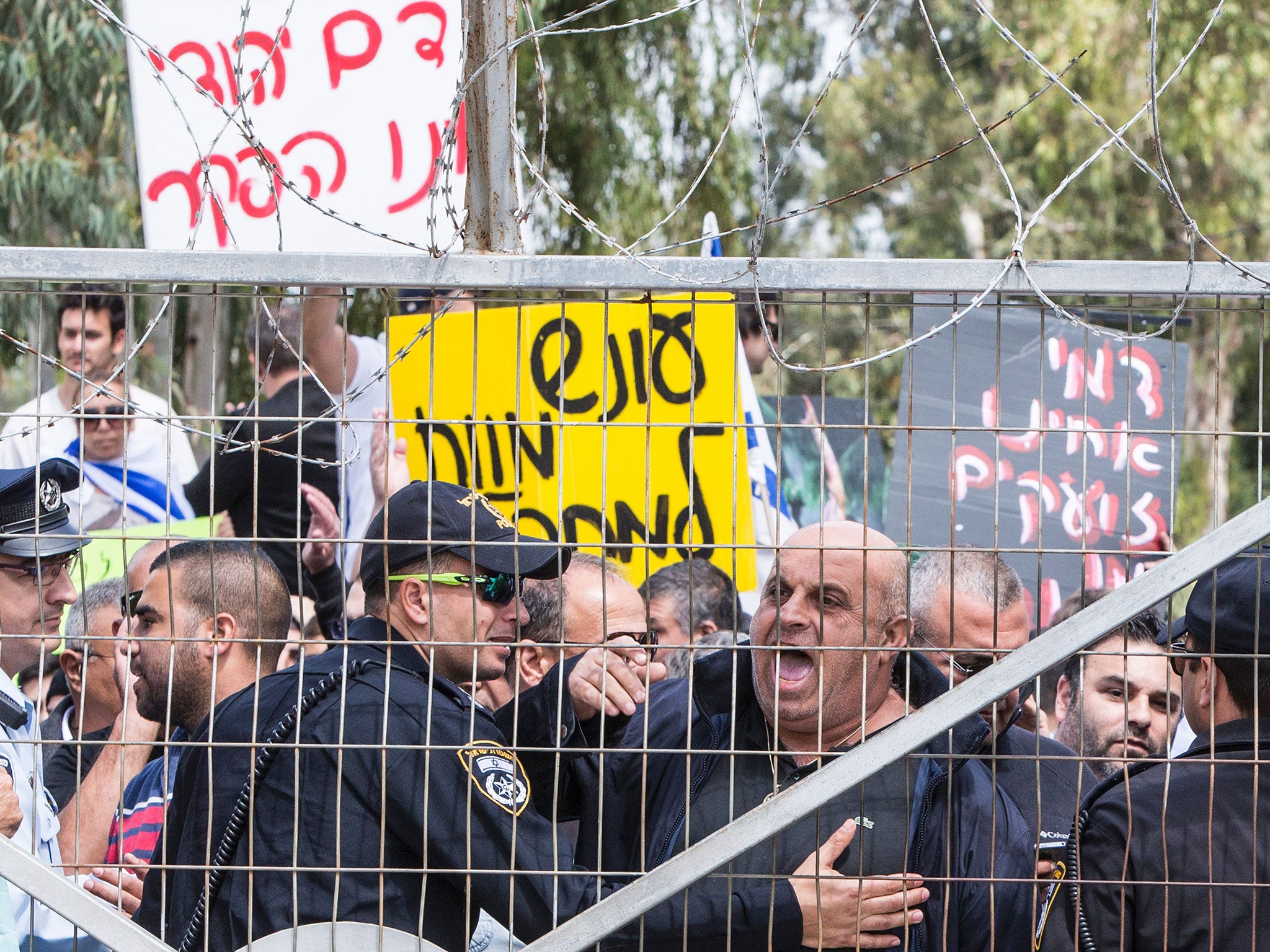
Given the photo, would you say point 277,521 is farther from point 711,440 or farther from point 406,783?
point 406,783

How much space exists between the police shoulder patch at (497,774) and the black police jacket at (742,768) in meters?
0.13

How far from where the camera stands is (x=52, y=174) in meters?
9.47

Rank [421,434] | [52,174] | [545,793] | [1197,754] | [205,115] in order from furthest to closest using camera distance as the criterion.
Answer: [52,174], [205,115], [421,434], [545,793], [1197,754]

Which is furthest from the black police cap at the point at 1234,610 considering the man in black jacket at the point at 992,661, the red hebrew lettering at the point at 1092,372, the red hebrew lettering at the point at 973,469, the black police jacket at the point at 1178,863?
the red hebrew lettering at the point at 973,469

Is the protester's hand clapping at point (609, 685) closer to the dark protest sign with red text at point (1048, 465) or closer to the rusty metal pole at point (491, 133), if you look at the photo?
the rusty metal pole at point (491, 133)

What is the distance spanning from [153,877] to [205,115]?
2900mm

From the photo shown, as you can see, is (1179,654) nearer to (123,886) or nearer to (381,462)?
(123,886)

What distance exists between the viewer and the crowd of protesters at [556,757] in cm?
220

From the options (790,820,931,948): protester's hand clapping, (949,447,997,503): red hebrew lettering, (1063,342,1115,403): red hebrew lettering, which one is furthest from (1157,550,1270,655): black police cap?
(949,447,997,503): red hebrew lettering

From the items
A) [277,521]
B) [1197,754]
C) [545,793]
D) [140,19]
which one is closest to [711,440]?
[277,521]

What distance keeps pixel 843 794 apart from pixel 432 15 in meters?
3.31

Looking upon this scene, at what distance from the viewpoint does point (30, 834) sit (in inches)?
112

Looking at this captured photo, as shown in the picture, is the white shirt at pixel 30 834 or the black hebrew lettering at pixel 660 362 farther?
the black hebrew lettering at pixel 660 362

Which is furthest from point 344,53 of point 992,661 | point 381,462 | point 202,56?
point 992,661
